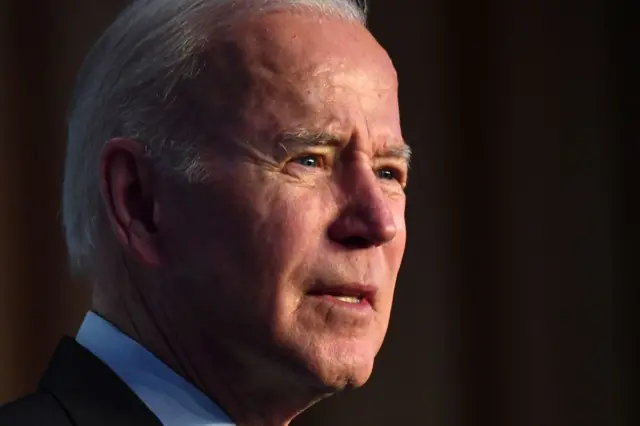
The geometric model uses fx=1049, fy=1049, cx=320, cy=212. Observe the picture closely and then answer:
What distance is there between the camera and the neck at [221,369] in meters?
1.14

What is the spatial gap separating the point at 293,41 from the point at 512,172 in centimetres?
132

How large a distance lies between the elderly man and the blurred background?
117cm

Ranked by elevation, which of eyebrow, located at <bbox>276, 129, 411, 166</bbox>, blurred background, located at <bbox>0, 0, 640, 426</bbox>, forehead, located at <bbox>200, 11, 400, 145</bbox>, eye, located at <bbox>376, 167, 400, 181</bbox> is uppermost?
forehead, located at <bbox>200, 11, 400, 145</bbox>

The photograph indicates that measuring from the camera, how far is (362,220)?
114cm

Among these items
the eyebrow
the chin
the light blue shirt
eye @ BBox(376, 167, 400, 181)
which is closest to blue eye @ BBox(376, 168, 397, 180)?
eye @ BBox(376, 167, 400, 181)

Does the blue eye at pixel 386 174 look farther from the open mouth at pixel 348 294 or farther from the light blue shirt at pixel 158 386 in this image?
the light blue shirt at pixel 158 386

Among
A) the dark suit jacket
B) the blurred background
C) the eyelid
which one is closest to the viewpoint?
the dark suit jacket

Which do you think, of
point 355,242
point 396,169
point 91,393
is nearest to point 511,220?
point 396,169

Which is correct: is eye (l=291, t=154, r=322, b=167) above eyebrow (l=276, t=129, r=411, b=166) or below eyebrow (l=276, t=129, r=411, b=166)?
below

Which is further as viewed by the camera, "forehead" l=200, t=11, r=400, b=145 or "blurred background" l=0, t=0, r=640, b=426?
"blurred background" l=0, t=0, r=640, b=426

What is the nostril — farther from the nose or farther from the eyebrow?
the eyebrow

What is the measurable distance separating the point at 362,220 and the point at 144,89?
0.96 ft

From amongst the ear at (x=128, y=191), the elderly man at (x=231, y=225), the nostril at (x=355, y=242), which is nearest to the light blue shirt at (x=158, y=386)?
the elderly man at (x=231, y=225)

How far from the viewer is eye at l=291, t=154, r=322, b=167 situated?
3.81 feet
